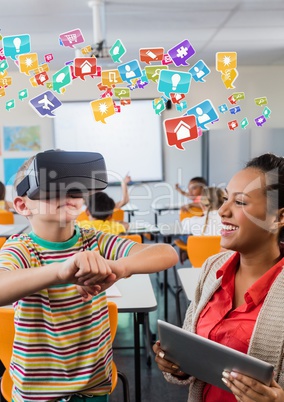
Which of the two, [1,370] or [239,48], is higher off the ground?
[239,48]

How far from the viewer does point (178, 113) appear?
6992 mm

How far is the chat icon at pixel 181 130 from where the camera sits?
271cm

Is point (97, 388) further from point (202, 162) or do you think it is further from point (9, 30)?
point (202, 162)

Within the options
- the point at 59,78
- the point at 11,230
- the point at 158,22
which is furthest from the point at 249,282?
the point at 158,22

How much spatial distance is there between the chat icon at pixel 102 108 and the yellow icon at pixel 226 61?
2.65ft

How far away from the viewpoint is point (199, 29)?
4.68 meters

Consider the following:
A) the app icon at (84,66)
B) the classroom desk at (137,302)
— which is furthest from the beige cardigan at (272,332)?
the app icon at (84,66)

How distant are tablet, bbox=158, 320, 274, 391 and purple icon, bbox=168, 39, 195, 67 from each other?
2154 mm

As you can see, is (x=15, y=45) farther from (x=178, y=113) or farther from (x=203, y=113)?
(x=178, y=113)

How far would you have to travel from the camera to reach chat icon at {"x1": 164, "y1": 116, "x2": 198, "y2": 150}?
2707mm

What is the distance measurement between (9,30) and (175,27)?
1.74 meters

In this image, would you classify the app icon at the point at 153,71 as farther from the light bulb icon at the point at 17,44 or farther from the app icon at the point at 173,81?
the light bulb icon at the point at 17,44

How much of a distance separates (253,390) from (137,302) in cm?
100

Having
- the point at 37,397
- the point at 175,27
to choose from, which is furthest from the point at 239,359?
the point at 175,27
